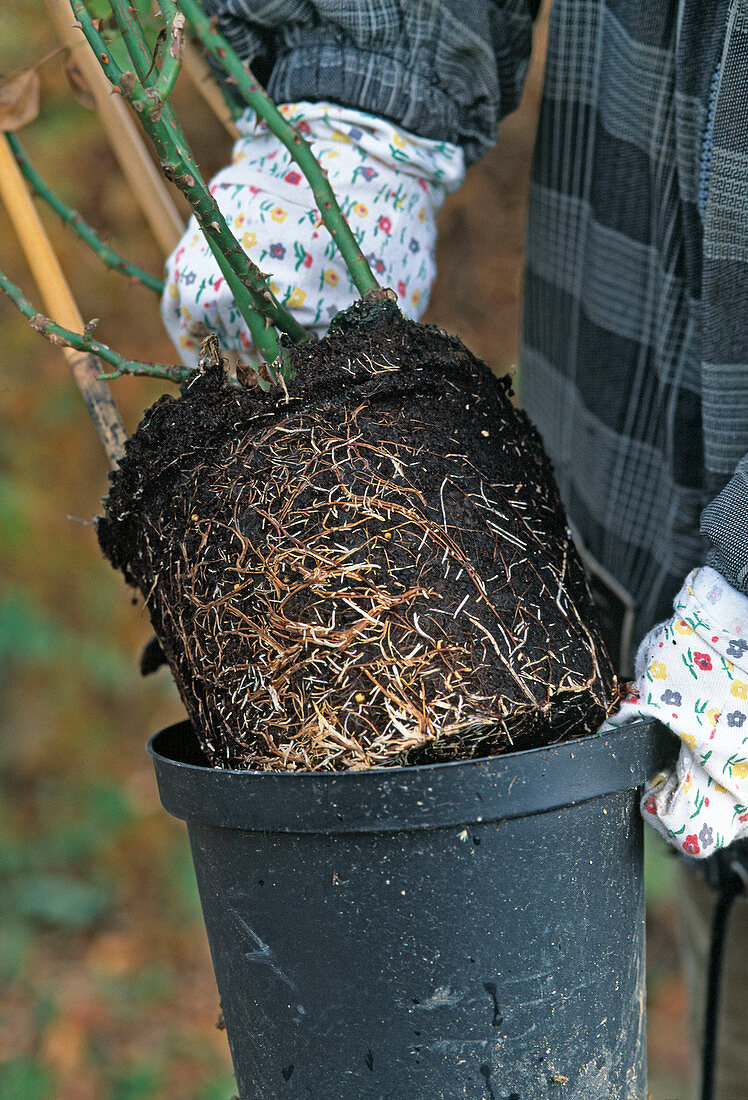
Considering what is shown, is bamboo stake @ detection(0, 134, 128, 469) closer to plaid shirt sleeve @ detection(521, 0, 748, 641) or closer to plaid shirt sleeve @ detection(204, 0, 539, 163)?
plaid shirt sleeve @ detection(204, 0, 539, 163)

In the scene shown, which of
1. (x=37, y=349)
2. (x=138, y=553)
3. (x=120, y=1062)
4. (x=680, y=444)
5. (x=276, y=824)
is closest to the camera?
(x=276, y=824)

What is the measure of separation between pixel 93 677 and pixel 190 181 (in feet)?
4.68

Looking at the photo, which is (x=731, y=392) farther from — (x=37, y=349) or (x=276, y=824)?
(x=37, y=349)

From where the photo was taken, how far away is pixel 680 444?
71 centimetres

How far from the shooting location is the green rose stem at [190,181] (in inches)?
18.3

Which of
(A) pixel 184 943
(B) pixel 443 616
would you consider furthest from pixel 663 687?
(A) pixel 184 943

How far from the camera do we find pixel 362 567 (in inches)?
19.0

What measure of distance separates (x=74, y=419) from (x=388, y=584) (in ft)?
4.67

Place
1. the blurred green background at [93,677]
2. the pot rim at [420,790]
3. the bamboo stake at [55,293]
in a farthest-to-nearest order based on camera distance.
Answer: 1. the blurred green background at [93,677]
2. the bamboo stake at [55,293]
3. the pot rim at [420,790]

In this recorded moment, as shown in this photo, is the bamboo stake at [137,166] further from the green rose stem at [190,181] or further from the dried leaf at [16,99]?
the green rose stem at [190,181]

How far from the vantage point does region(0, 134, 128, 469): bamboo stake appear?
66cm

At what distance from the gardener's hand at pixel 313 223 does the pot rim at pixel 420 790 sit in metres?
0.33

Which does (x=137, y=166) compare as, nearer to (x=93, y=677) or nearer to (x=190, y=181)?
(x=190, y=181)

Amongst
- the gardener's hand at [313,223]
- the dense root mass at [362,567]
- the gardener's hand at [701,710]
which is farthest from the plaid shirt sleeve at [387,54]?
the gardener's hand at [701,710]
